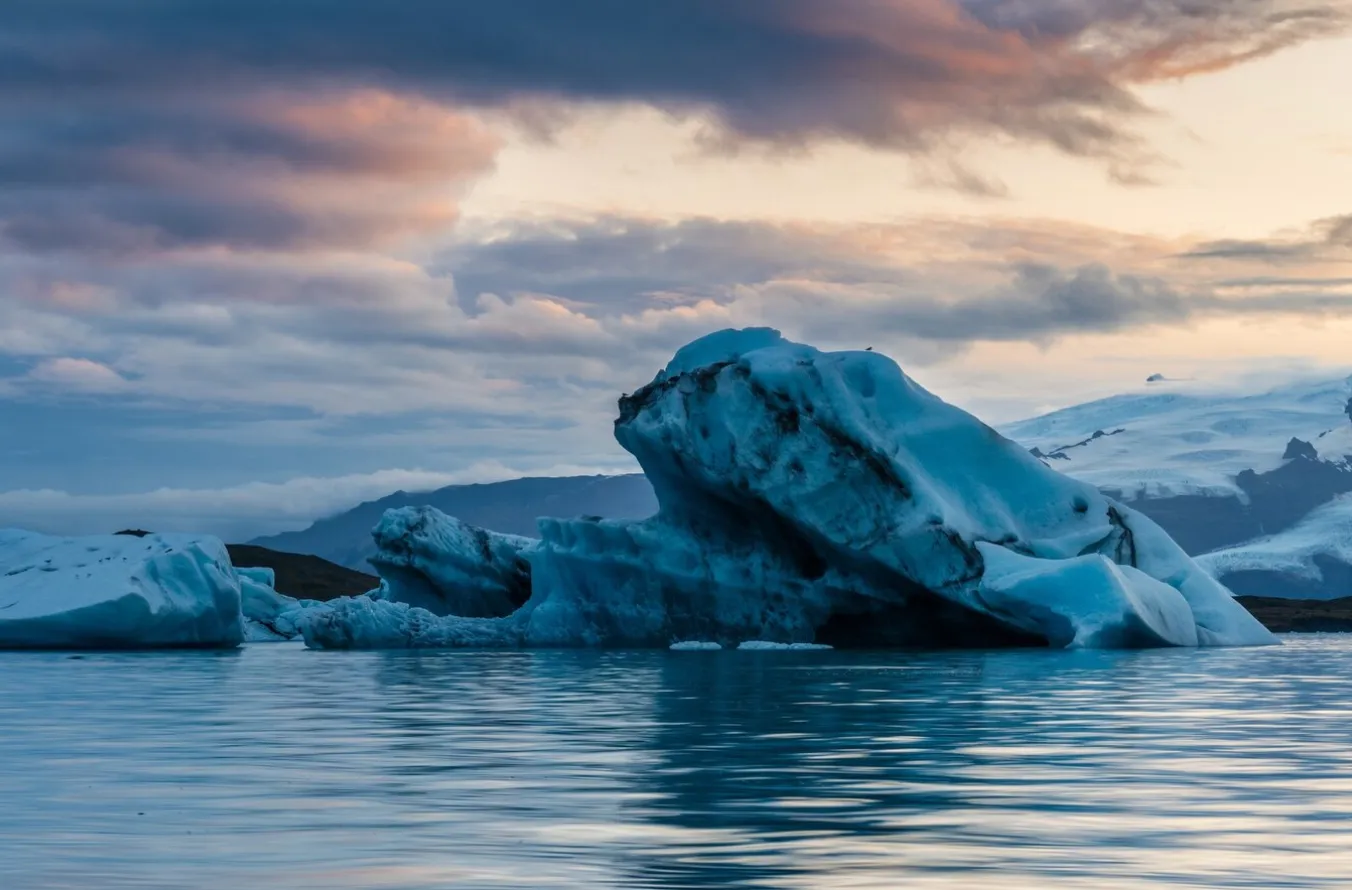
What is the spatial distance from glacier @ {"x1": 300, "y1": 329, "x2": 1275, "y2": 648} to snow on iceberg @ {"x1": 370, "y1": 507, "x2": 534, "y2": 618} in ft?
7.62

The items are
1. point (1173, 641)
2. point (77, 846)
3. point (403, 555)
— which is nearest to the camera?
point (77, 846)

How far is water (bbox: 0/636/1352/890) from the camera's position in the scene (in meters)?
7.25

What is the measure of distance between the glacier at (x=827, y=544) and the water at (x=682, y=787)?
1284 cm

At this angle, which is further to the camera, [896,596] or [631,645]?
[631,645]

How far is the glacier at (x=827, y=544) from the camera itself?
34156 millimetres

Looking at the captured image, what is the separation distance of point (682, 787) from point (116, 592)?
31.1m

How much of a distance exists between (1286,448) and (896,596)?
163457 millimetres

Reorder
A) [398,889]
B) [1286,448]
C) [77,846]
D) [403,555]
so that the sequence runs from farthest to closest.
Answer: [1286,448] < [403,555] < [77,846] < [398,889]

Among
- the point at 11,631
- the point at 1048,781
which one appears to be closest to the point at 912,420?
the point at 11,631

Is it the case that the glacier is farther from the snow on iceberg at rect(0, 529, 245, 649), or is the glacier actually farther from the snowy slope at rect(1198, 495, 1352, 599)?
the snowy slope at rect(1198, 495, 1352, 599)

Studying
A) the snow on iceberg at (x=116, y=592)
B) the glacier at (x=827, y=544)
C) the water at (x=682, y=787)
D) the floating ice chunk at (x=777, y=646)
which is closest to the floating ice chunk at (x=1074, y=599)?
the glacier at (x=827, y=544)

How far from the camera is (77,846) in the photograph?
786 centimetres

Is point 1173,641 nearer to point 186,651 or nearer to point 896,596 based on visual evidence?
point 896,596

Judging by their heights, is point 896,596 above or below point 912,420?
below
